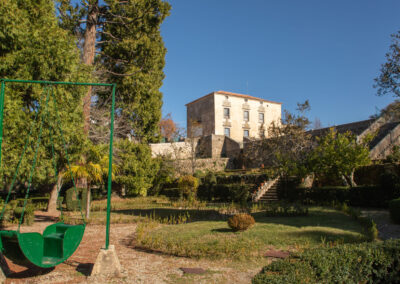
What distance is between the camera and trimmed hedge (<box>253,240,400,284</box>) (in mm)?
4145

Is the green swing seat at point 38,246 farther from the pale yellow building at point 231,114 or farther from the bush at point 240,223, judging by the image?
the pale yellow building at point 231,114

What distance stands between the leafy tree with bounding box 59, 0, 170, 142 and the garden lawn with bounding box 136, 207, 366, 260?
1003cm

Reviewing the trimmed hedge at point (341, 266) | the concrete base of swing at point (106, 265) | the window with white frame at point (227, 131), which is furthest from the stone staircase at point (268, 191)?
the window with white frame at point (227, 131)

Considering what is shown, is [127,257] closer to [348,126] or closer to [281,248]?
[281,248]

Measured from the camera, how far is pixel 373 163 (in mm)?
18484

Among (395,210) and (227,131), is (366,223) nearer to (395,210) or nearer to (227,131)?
(395,210)

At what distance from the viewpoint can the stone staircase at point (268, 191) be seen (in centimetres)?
2017

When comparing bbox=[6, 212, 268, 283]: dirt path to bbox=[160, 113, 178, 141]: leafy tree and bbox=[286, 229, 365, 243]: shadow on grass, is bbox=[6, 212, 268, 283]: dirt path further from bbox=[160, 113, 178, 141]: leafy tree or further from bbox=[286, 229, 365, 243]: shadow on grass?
bbox=[160, 113, 178, 141]: leafy tree

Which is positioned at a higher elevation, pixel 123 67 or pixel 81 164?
pixel 123 67

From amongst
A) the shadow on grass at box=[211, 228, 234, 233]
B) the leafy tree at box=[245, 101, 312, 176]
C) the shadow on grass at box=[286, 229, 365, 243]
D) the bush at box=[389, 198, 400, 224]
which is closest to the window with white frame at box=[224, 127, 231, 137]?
the leafy tree at box=[245, 101, 312, 176]

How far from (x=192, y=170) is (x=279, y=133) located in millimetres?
9073

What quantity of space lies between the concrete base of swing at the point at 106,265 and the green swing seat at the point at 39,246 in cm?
49

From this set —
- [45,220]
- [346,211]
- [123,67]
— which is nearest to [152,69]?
[123,67]

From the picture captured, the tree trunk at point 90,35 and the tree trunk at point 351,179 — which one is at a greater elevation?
the tree trunk at point 90,35
